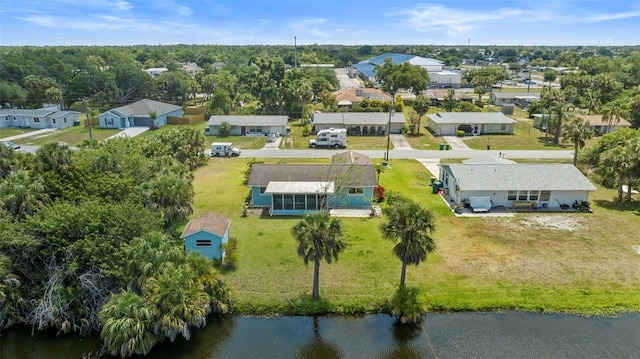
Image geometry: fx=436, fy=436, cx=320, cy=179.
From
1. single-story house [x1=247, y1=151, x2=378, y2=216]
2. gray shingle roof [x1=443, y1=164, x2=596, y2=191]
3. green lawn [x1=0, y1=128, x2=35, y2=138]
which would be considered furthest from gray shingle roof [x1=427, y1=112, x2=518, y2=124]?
green lawn [x1=0, y1=128, x2=35, y2=138]

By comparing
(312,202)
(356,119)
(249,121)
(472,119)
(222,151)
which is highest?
(472,119)

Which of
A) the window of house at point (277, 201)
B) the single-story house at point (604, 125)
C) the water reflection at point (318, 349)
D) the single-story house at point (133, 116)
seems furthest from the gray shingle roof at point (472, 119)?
the water reflection at point (318, 349)

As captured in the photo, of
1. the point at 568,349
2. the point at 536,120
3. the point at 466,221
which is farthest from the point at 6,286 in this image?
the point at 536,120

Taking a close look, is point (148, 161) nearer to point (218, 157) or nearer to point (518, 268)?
point (218, 157)

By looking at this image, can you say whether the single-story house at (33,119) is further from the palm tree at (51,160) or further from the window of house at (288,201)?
the window of house at (288,201)

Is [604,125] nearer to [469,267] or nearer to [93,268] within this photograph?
[469,267]

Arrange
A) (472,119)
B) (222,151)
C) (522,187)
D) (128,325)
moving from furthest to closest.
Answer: (472,119)
(222,151)
(522,187)
(128,325)

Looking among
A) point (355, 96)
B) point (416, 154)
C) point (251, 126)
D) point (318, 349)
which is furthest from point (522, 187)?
point (355, 96)
